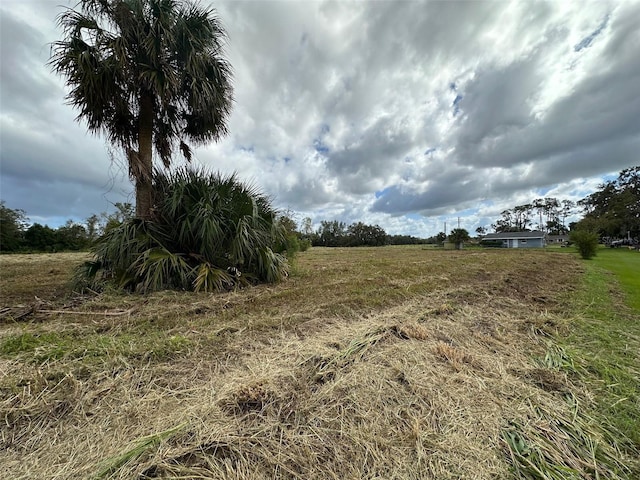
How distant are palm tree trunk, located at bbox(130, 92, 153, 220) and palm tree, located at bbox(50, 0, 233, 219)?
17mm

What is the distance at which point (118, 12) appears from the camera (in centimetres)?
446

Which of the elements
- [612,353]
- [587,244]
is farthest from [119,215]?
[587,244]

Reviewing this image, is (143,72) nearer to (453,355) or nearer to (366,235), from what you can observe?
(453,355)

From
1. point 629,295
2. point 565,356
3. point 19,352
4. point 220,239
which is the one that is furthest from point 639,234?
point 19,352

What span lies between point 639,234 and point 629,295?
157ft

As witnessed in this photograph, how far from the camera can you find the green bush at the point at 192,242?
4.38 m

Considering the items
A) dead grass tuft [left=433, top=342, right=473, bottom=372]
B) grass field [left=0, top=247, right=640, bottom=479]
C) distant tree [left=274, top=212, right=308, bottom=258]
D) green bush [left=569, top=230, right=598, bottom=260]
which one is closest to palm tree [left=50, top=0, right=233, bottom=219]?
distant tree [left=274, top=212, right=308, bottom=258]

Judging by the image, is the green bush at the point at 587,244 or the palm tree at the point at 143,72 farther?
the green bush at the point at 587,244

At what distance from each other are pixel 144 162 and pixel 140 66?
175 centimetres

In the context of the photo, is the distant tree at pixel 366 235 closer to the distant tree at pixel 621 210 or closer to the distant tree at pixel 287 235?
the distant tree at pixel 621 210

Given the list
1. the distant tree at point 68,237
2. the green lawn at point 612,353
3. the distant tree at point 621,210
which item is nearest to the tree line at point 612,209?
the distant tree at point 621,210

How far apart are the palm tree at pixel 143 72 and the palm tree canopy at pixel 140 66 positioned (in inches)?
0.6

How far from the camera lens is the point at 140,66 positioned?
4.58m

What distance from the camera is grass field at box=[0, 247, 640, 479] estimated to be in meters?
1.26
